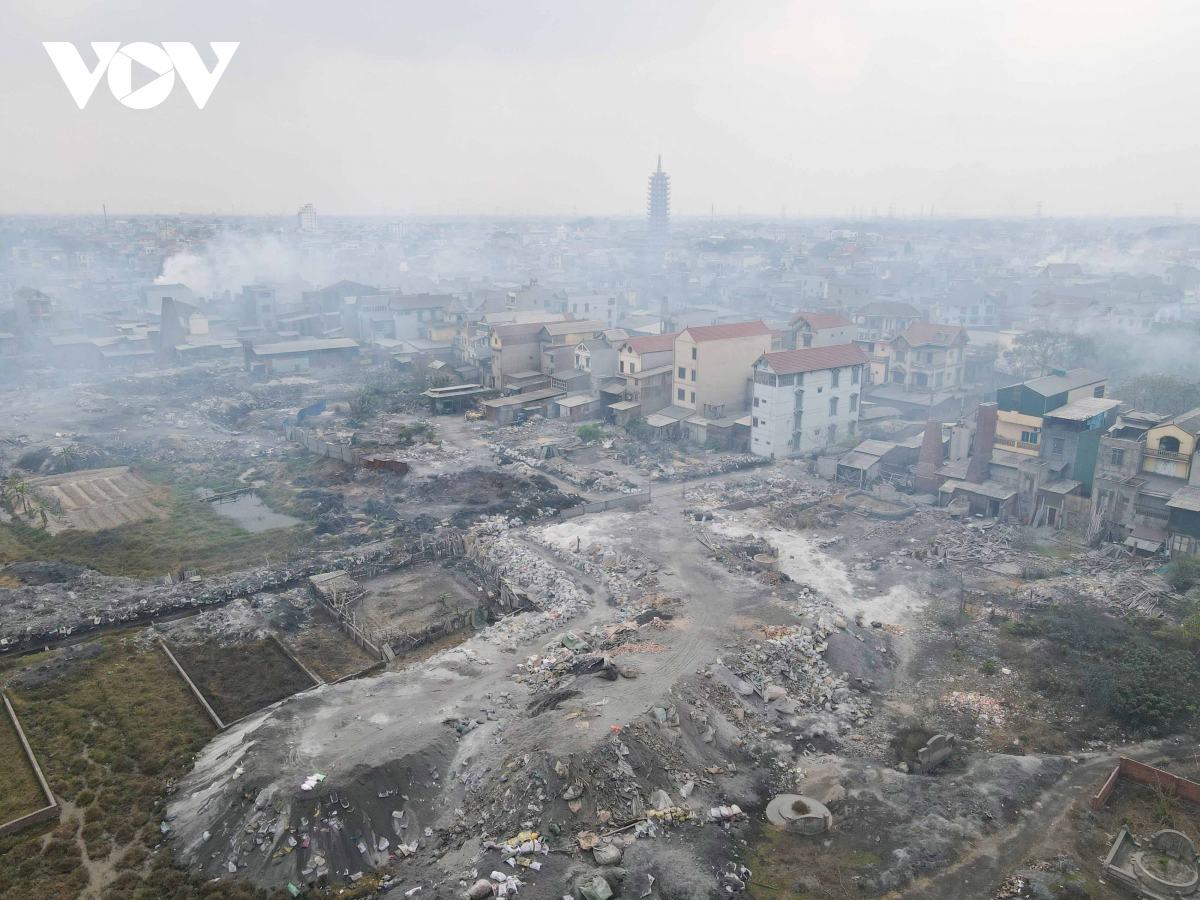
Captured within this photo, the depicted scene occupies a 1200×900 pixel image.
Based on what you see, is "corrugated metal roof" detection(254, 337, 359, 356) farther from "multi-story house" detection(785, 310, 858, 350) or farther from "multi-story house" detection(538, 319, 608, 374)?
"multi-story house" detection(785, 310, 858, 350)

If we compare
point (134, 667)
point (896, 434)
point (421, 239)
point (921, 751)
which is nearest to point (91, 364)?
point (134, 667)

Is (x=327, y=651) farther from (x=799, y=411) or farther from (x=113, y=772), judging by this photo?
(x=799, y=411)

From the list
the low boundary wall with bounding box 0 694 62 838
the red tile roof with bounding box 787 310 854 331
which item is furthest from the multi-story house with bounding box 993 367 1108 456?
the low boundary wall with bounding box 0 694 62 838

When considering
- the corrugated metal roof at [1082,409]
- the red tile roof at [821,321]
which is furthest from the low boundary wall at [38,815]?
the red tile roof at [821,321]

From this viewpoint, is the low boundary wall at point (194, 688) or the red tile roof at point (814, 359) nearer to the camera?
the low boundary wall at point (194, 688)

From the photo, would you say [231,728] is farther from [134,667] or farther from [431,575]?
[431,575]

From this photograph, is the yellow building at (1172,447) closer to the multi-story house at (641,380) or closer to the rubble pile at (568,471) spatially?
the rubble pile at (568,471)
